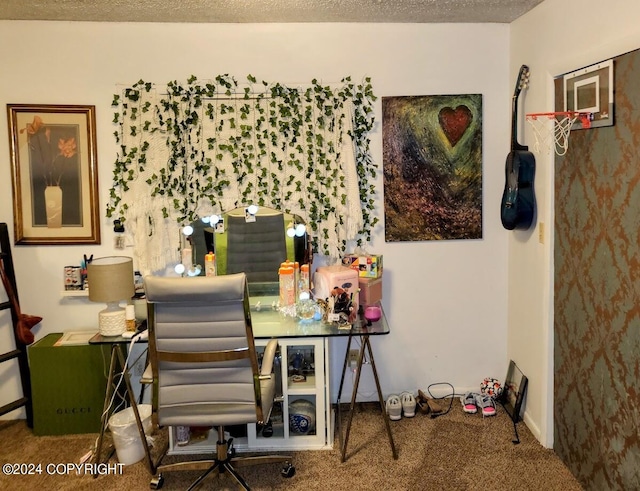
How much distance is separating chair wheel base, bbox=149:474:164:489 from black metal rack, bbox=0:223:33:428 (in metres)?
1.09

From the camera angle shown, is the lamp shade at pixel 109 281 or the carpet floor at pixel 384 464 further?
the lamp shade at pixel 109 281

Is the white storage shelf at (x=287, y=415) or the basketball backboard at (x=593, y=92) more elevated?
the basketball backboard at (x=593, y=92)

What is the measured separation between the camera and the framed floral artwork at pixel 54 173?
3.39 m

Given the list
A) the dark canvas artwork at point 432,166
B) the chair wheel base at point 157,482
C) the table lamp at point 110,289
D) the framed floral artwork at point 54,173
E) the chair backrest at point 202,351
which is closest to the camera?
the chair backrest at point 202,351

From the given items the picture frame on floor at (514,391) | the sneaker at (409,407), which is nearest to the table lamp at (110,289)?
the sneaker at (409,407)

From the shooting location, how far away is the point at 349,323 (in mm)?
2967

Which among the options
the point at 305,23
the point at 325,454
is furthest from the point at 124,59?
the point at 325,454

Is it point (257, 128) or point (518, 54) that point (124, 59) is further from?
point (518, 54)

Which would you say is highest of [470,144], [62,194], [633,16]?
[633,16]

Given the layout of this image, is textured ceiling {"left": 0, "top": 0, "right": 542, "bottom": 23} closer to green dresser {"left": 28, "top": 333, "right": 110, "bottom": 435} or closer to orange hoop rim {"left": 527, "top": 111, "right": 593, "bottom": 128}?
orange hoop rim {"left": 527, "top": 111, "right": 593, "bottom": 128}

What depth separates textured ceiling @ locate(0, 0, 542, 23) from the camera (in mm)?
3020

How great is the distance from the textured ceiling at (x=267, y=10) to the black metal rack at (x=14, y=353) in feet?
4.12

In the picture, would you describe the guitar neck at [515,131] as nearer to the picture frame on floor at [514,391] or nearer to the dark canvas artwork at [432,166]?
the dark canvas artwork at [432,166]

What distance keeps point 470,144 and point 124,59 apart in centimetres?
214
